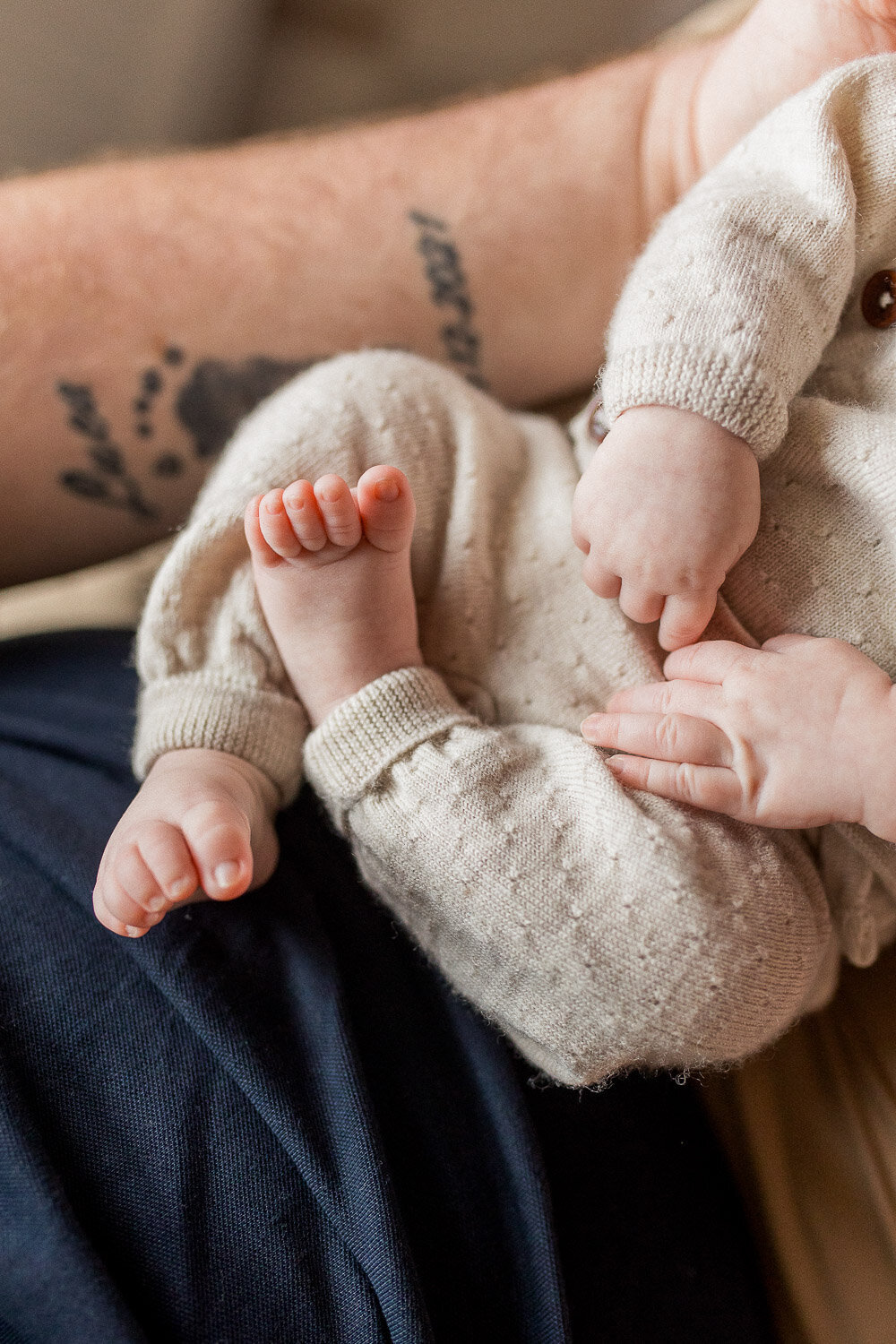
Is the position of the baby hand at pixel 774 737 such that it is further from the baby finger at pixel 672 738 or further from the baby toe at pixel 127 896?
the baby toe at pixel 127 896

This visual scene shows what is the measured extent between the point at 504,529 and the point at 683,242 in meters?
0.24

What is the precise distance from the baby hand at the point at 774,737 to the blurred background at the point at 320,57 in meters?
1.32

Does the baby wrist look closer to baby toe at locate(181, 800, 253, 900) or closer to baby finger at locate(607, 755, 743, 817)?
baby finger at locate(607, 755, 743, 817)

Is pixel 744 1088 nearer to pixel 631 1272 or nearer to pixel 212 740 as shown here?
pixel 631 1272

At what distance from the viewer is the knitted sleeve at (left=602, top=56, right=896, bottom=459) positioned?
22.3 inches

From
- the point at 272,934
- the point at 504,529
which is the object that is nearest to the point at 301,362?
the point at 504,529

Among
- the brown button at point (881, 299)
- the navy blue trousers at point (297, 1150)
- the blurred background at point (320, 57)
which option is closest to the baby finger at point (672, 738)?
the navy blue trousers at point (297, 1150)

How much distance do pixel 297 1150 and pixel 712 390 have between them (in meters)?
0.51

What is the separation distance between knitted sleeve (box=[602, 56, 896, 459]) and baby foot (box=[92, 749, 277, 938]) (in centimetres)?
36

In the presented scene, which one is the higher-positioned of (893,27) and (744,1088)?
(893,27)

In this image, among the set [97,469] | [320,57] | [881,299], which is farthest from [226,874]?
[320,57]

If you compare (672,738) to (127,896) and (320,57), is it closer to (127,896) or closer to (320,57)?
(127,896)

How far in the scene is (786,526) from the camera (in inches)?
25.2

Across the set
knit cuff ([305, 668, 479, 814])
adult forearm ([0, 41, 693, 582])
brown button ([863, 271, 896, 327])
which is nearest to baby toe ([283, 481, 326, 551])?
knit cuff ([305, 668, 479, 814])
